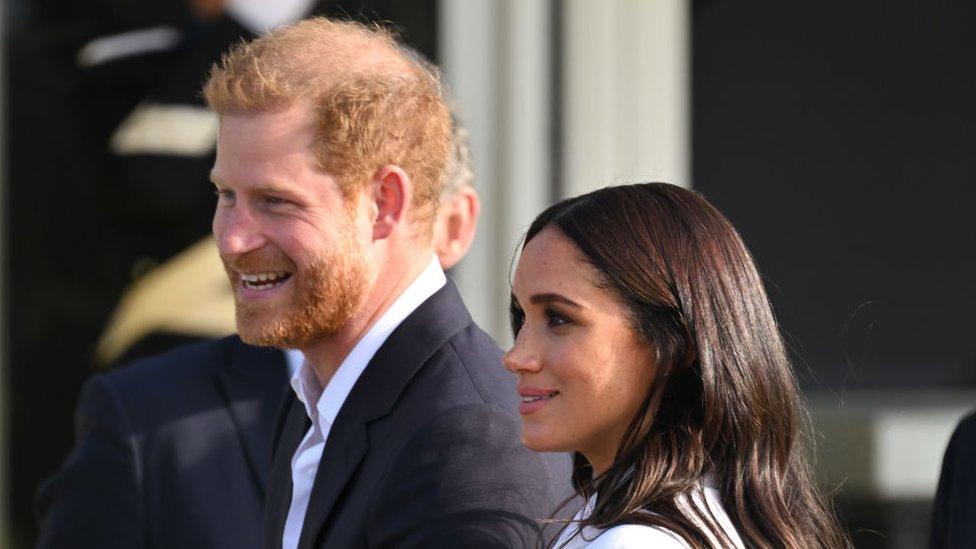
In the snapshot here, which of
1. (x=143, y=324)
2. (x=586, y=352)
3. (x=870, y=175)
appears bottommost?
(x=143, y=324)

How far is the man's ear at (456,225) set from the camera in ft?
10.0

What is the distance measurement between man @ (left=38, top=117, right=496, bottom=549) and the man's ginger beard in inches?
24.4

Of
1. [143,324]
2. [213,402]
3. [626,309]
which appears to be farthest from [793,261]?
[626,309]

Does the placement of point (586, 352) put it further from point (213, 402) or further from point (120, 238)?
point (120, 238)

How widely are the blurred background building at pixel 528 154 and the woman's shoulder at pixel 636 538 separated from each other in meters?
3.01

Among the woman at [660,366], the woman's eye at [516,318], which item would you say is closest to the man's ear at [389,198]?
the woman's eye at [516,318]

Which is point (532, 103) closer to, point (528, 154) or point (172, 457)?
point (528, 154)

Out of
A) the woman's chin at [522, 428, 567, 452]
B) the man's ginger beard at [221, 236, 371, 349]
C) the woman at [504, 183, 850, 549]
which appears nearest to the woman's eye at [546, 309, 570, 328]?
the woman at [504, 183, 850, 549]

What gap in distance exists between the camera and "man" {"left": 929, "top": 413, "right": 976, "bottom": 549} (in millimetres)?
2639

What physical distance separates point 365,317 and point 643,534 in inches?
31.0

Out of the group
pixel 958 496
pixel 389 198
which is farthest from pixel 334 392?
pixel 958 496

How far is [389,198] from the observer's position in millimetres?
2379

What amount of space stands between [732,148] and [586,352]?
3.22 metres

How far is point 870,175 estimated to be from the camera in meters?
5.06
